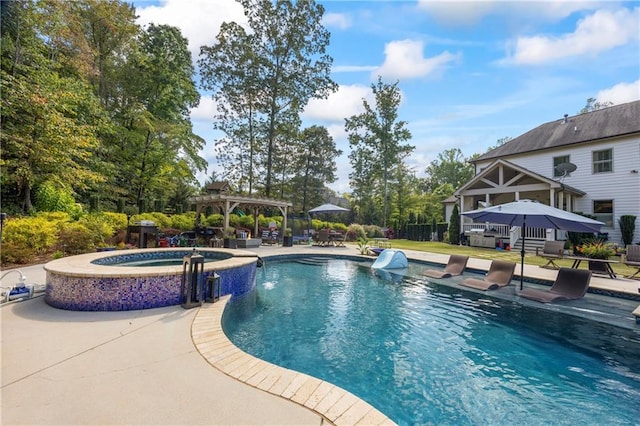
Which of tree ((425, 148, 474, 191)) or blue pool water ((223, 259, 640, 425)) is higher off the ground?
tree ((425, 148, 474, 191))

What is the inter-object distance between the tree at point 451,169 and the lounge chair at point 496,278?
32.6m

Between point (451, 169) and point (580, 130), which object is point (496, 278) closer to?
point (580, 130)

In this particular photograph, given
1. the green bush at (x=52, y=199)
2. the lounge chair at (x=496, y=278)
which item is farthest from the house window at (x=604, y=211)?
the green bush at (x=52, y=199)

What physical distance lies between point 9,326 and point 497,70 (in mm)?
13921

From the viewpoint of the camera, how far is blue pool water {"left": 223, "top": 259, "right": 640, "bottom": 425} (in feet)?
10.2

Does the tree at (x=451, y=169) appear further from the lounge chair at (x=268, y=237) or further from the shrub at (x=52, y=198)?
the shrub at (x=52, y=198)

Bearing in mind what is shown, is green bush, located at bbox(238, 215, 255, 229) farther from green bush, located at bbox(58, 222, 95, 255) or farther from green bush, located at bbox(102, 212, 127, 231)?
green bush, located at bbox(58, 222, 95, 255)

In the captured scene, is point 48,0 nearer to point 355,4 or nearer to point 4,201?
point 4,201

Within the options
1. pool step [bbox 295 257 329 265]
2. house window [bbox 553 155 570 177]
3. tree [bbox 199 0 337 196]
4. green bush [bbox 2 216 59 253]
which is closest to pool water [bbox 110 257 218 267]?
green bush [bbox 2 216 59 253]

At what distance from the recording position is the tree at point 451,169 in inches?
1502

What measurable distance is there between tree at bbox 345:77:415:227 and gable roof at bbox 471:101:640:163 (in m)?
8.57

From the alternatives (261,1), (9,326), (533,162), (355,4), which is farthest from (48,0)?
(533,162)

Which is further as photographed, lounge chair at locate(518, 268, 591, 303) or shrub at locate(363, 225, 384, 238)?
shrub at locate(363, 225, 384, 238)

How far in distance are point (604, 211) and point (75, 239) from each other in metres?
23.2
